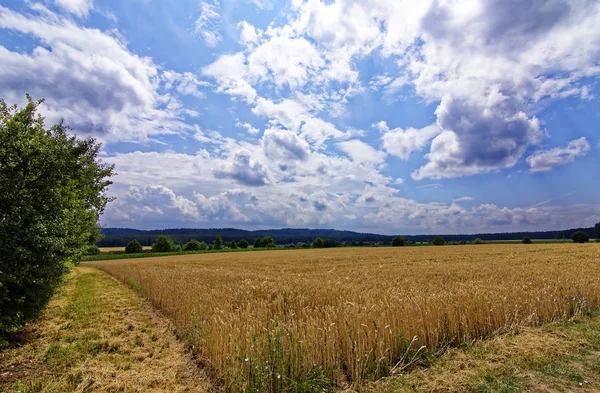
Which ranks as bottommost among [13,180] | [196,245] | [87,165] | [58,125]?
[196,245]

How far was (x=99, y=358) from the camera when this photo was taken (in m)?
6.52

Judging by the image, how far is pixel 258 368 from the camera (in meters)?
4.23

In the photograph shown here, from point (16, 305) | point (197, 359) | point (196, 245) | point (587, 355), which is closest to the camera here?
point (587, 355)

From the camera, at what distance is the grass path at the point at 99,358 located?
202 inches

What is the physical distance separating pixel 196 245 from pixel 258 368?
381ft

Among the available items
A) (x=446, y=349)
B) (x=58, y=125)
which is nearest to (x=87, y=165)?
(x=58, y=125)

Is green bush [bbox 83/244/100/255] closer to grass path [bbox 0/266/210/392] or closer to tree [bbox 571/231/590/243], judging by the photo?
grass path [bbox 0/266/210/392]

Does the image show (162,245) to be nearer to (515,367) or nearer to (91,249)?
(91,249)

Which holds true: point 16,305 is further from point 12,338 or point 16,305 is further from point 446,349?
point 446,349

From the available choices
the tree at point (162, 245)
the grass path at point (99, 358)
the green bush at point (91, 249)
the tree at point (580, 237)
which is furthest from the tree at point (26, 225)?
the tree at point (580, 237)

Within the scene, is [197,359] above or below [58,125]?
below

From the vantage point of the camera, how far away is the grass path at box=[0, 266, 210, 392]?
16.8 ft

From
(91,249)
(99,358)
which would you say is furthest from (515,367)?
(91,249)

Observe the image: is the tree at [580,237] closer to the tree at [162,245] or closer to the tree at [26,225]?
the tree at [26,225]
